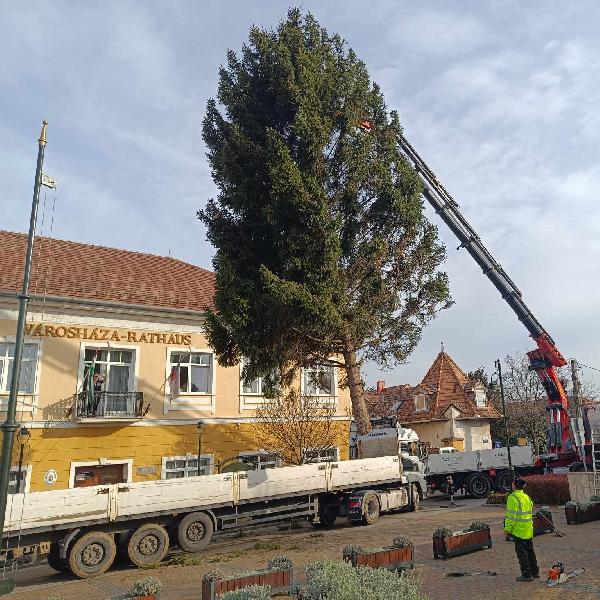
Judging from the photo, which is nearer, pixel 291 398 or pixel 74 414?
pixel 74 414

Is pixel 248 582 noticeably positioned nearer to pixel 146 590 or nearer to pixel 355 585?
pixel 146 590

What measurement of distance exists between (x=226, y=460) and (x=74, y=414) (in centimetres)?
614

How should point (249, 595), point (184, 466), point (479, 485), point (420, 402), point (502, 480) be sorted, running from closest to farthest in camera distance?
point (249, 595) < point (184, 466) < point (479, 485) < point (502, 480) < point (420, 402)

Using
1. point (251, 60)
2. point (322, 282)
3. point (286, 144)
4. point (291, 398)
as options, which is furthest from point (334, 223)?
point (291, 398)

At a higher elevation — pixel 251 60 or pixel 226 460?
pixel 251 60

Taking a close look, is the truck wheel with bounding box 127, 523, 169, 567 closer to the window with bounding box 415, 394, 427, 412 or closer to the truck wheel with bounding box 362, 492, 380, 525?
the truck wheel with bounding box 362, 492, 380, 525

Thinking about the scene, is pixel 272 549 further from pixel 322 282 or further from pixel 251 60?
pixel 251 60

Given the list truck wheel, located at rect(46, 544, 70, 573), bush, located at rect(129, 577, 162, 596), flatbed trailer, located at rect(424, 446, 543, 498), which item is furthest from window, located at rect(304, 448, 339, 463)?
bush, located at rect(129, 577, 162, 596)

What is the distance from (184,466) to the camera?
22.3 meters

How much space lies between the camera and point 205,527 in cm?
1550

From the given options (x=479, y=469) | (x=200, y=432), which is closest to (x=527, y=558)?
(x=200, y=432)

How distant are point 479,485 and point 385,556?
55.0 ft

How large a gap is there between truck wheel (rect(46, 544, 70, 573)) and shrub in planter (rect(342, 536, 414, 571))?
6.99 metres

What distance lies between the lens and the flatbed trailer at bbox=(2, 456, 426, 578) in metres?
13.2
